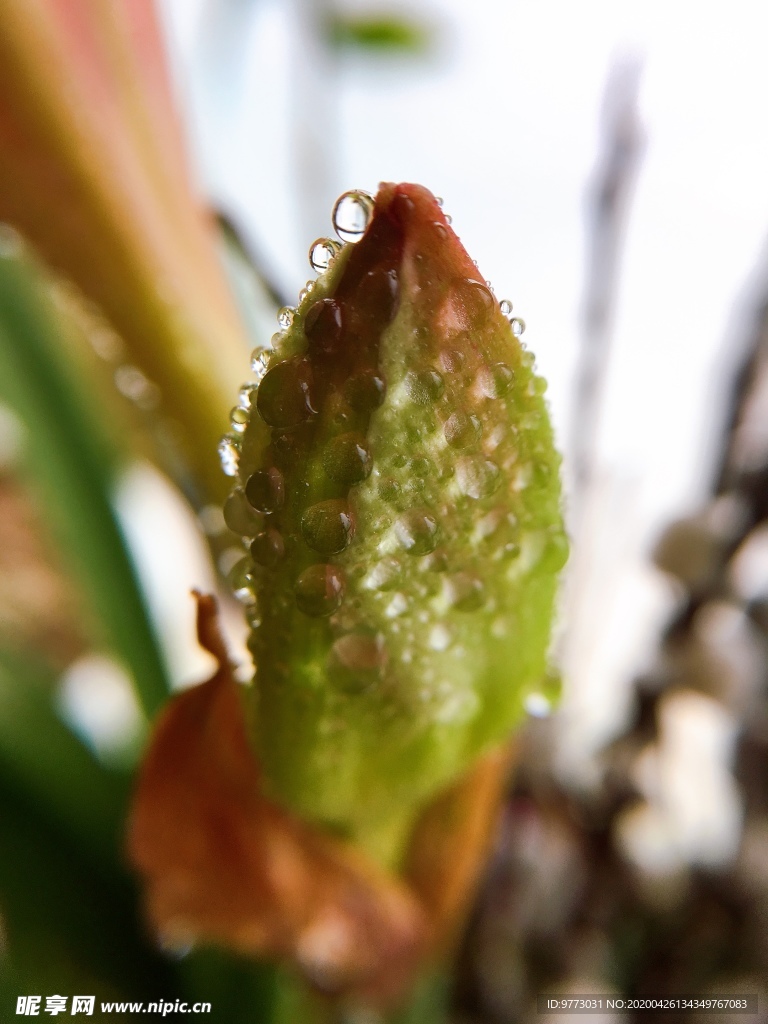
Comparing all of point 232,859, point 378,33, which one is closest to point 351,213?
point 232,859

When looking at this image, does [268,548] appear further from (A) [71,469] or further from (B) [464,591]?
(A) [71,469]

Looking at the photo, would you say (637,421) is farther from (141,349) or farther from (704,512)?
(141,349)

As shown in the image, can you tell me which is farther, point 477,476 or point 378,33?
point 378,33

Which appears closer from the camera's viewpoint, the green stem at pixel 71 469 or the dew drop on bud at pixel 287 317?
the dew drop on bud at pixel 287 317

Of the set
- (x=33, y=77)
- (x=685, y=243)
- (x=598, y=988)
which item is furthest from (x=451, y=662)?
(x=685, y=243)

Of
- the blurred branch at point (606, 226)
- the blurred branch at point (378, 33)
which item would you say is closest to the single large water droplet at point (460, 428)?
the blurred branch at point (606, 226)

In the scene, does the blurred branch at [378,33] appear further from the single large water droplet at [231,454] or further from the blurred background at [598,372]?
the single large water droplet at [231,454]
